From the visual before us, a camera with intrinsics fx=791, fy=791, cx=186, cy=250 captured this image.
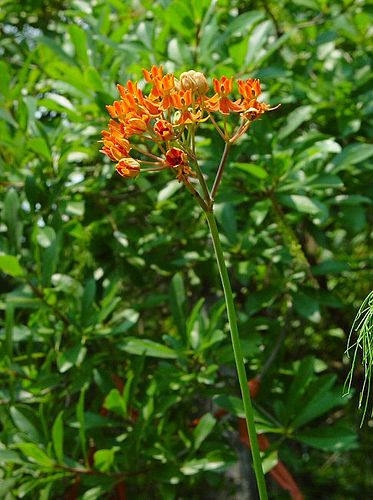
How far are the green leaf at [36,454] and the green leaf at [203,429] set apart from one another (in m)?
0.33

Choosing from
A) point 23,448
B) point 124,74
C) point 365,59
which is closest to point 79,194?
point 124,74

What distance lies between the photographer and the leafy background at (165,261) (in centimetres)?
173

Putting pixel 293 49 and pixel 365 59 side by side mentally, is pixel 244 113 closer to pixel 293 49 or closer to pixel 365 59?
pixel 365 59

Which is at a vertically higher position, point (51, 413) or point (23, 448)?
point (23, 448)

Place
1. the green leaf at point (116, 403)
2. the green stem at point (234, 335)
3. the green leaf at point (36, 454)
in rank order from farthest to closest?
the green leaf at point (116, 403) < the green leaf at point (36, 454) < the green stem at point (234, 335)

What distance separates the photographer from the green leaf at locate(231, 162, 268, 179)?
171 cm

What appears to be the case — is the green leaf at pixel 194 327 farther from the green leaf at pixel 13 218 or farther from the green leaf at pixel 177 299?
the green leaf at pixel 13 218

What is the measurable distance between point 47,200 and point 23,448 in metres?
0.61

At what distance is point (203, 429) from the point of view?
175 centimetres

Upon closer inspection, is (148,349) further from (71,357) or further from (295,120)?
(295,120)

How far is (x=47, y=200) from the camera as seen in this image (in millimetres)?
1893

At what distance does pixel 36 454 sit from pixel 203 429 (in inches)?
15.0

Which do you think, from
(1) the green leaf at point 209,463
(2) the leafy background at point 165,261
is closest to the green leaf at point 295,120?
(2) the leafy background at point 165,261

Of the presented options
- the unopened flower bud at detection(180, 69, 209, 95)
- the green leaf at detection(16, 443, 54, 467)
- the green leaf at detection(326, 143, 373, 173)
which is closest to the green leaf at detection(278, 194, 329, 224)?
the green leaf at detection(326, 143, 373, 173)
